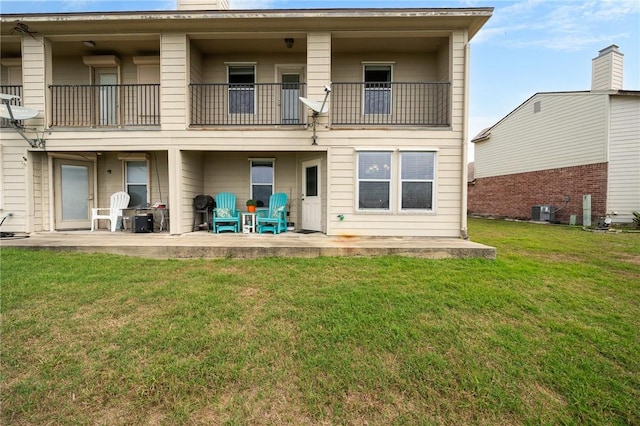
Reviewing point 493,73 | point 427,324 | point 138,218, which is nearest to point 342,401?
point 427,324

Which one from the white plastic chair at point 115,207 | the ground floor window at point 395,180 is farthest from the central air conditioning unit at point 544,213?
the white plastic chair at point 115,207

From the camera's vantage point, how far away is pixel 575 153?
12.6m

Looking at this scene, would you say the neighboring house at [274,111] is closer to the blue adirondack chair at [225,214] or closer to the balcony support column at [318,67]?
the balcony support column at [318,67]

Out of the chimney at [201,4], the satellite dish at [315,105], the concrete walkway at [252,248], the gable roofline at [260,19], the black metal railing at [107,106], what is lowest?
the concrete walkway at [252,248]

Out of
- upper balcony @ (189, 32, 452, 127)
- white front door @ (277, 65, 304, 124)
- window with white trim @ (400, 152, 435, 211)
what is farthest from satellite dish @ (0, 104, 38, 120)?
window with white trim @ (400, 152, 435, 211)

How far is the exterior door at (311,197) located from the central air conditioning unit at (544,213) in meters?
11.6

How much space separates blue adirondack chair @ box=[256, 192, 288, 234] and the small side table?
0.17 meters

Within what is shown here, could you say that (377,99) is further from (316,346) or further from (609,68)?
(609,68)

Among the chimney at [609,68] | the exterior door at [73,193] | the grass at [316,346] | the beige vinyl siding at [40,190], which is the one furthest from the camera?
the chimney at [609,68]

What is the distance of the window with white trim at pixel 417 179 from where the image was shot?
741 cm

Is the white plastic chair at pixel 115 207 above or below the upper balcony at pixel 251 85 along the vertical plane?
below

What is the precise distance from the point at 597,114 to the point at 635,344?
12665 millimetres

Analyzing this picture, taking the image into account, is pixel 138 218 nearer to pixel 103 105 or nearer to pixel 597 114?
pixel 103 105

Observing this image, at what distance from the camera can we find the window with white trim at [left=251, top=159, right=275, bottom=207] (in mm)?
9188
